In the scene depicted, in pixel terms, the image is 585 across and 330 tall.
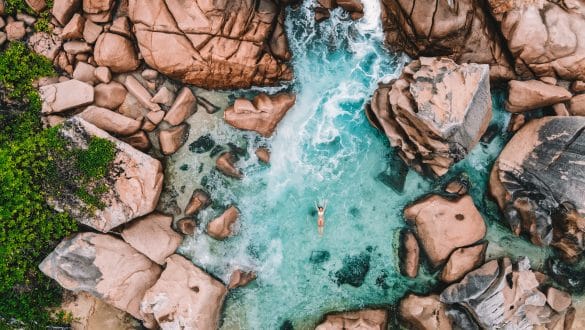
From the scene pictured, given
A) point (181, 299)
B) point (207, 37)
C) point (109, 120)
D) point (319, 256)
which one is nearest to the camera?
point (207, 37)

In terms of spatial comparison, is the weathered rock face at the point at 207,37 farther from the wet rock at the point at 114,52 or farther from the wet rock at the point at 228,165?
the wet rock at the point at 228,165

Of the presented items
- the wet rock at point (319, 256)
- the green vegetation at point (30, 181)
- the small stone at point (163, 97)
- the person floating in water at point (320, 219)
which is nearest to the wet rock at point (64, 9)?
the green vegetation at point (30, 181)

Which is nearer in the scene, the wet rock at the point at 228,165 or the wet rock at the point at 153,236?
the wet rock at the point at 153,236

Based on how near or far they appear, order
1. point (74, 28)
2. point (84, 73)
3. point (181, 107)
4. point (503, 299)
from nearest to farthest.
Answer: point (503, 299), point (74, 28), point (84, 73), point (181, 107)

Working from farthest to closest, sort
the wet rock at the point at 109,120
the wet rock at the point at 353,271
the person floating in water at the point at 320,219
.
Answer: the wet rock at the point at 353,271
the person floating in water at the point at 320,219
the wet rock at the point at 109,120

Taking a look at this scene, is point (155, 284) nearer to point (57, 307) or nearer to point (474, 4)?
point (57, 307)

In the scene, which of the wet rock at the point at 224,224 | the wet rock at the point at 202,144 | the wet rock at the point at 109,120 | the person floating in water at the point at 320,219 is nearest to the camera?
the wet rock at the point at 109,120

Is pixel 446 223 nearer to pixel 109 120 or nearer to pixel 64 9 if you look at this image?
pixel 109 120

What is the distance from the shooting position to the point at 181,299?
11.8 m

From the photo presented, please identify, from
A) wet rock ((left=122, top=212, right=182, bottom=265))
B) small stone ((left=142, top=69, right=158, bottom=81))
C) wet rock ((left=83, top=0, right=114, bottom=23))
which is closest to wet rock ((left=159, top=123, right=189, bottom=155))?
small stone ((left=142, top=69, right=158, bottom=81))

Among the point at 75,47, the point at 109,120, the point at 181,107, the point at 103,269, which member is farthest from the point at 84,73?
the point at 103,269

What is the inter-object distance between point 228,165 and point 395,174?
501 cm

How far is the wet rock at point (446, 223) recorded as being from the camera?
12.1 metres

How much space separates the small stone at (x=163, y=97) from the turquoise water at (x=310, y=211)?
1.32 metres
